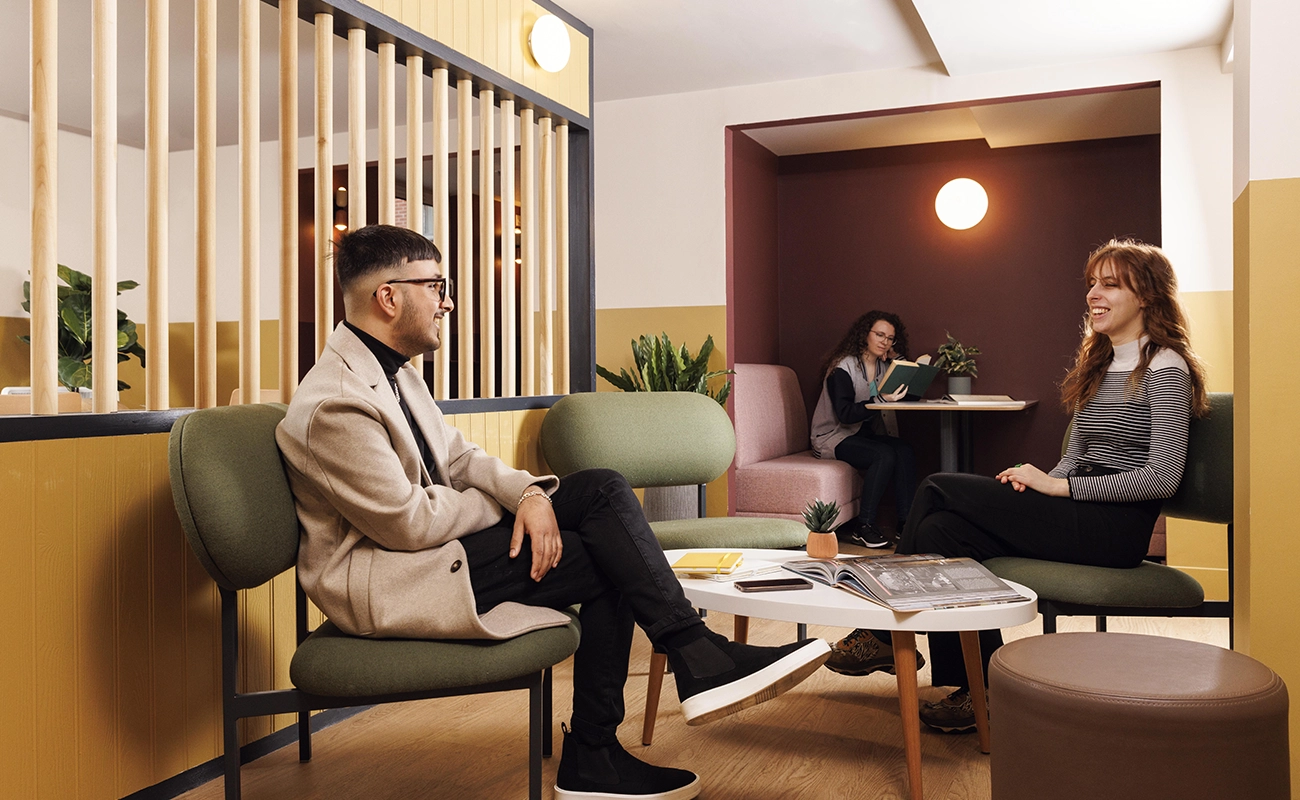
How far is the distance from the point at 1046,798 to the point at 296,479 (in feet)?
4.73

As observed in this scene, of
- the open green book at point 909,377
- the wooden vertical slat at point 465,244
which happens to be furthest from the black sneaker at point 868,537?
the wooden vertical slat at point 465,244

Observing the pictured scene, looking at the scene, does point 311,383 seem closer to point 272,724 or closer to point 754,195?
point 272,724

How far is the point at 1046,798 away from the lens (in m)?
1.54

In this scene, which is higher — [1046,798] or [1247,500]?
[1247,500]

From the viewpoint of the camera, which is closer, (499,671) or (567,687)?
(499,671)

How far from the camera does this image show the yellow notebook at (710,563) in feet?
7.73

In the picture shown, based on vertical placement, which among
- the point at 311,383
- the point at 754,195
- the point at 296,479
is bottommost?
the point at 296,479

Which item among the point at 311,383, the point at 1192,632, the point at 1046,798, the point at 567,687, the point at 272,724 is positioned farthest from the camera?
the point at 1192,632

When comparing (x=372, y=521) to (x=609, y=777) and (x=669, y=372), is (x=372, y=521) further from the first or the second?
(x=669, y=372)

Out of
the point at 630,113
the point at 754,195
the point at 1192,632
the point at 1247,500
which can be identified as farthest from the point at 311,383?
the point at 754,195

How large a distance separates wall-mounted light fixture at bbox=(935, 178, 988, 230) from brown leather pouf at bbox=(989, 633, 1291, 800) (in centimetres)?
450

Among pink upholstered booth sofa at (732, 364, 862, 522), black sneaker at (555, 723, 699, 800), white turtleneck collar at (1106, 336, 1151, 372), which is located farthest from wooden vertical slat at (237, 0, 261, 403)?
pink upholstered booth sofa at (732, 364, 862, 522)

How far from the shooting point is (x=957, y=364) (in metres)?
5.86

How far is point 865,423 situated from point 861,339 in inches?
19.2
